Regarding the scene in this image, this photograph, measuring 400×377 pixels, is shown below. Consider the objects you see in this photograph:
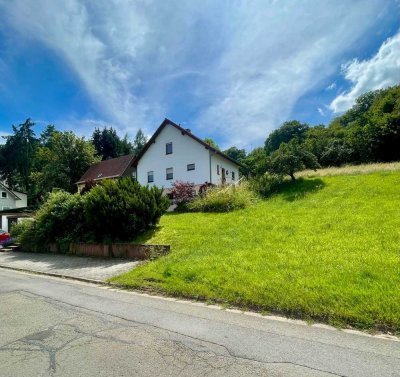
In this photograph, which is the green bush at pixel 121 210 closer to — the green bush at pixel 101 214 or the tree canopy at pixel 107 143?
the green bush at pixel 101 214

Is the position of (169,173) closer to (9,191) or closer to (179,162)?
(179,162)

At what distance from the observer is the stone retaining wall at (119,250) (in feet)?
35.4

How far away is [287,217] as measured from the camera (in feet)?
40.7

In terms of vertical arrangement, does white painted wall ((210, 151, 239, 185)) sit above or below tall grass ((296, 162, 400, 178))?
above

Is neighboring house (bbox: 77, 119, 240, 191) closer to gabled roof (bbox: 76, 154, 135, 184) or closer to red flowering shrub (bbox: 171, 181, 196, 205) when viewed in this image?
gabled roof (bbox: 76, 154, 135, 184)

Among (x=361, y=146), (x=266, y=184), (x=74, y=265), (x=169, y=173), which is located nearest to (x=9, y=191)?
(x=169, y=173)

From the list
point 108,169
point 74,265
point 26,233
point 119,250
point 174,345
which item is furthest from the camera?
point 108,169

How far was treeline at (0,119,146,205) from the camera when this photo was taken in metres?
39.9

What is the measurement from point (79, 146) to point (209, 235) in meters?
34.8

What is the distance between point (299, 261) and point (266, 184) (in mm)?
13581

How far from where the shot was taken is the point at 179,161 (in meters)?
29.1

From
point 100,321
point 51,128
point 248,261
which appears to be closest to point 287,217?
point 248,261

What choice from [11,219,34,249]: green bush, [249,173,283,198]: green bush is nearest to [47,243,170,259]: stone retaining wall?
[11,219,34,249]: green bush

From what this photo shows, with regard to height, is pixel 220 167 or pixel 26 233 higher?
pixel 220 167
